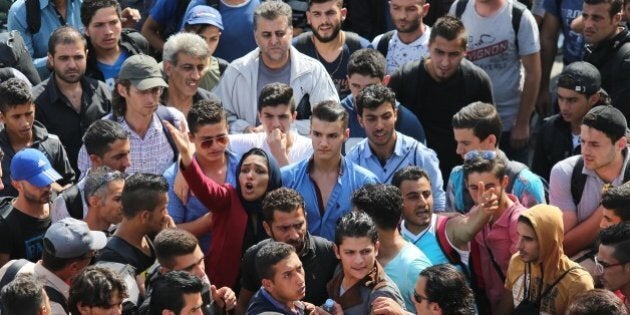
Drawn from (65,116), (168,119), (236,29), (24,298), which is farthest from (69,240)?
(236,29)

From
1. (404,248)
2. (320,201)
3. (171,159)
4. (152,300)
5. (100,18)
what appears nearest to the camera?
(152,300)

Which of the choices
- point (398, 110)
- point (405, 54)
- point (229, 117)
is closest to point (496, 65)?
point (405, 54)

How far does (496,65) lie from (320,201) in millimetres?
2728

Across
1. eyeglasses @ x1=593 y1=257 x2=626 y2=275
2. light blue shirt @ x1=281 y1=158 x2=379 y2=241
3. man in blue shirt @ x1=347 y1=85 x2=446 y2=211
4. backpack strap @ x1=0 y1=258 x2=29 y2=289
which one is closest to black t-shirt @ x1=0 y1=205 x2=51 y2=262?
backpack strap @ x1=0 y1=258 x2=29 y2=289

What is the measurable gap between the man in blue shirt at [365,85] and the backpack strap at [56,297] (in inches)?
116

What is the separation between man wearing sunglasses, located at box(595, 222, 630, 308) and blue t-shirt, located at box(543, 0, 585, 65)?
3.75m

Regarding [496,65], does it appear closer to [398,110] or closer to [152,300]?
[398,110]

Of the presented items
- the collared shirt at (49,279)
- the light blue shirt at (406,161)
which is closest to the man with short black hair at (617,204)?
the light blue shirt at (406,161)

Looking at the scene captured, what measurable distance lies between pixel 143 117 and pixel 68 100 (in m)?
0.81

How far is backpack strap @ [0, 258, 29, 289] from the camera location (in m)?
8.48

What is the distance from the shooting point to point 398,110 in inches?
413

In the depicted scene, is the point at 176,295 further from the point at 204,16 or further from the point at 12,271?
the point at 204,16

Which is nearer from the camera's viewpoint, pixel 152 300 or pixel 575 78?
pixel 152 300

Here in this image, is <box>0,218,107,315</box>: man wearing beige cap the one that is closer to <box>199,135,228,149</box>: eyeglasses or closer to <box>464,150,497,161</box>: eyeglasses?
<box>199,135,228,149</box>: eyeglasses
